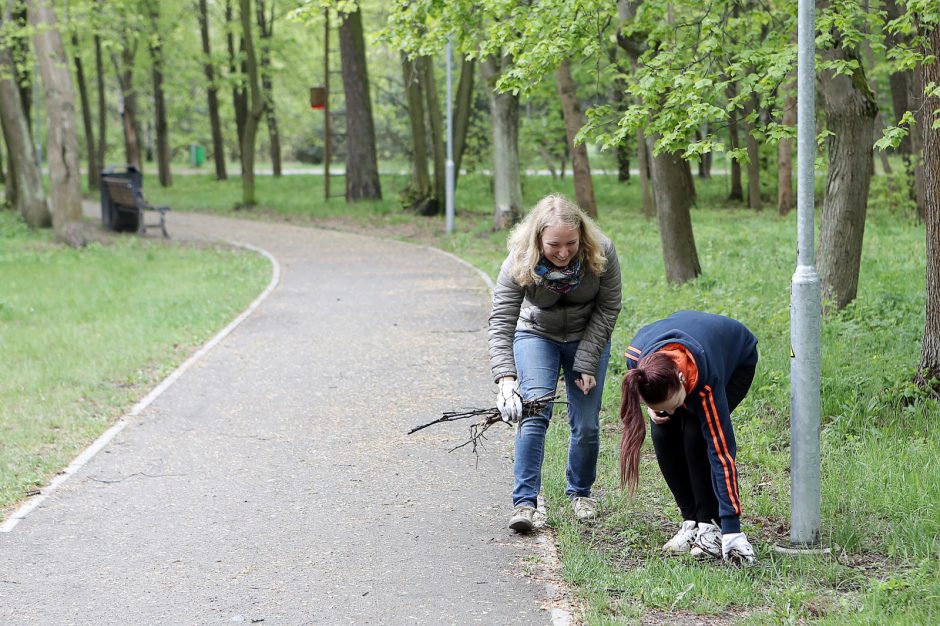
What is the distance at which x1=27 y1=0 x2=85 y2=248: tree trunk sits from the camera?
18.6m

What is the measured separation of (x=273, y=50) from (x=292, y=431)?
112 feet

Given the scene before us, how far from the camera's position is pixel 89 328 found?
38.9ft

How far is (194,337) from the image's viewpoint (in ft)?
37.2

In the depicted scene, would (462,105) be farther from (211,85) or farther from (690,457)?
(690,457)

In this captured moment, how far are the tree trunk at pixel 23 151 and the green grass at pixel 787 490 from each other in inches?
634

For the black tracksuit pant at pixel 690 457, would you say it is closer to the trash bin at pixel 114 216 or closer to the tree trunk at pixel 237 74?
the trash bin at pixel 114 216

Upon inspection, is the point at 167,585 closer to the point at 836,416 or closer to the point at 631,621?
the point at 631,621

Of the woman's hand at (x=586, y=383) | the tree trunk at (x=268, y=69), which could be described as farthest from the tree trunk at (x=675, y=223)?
the tree trunk at (x=268, y=69)

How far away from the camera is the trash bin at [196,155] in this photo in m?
62.6

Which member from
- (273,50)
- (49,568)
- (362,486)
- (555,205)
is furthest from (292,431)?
(273,50)

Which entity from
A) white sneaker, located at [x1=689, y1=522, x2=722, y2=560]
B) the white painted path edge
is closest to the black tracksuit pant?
white sneaker, located at [x1=689, y1=522, x2=722, y2=560]

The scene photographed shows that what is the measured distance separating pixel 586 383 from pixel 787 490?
1.37 metres

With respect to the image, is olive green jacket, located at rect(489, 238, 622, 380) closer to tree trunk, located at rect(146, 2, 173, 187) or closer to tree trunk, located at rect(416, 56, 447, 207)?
tree trunk, located at rect(416, 56, 447, 207)

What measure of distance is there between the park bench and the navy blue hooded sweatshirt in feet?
64.2
